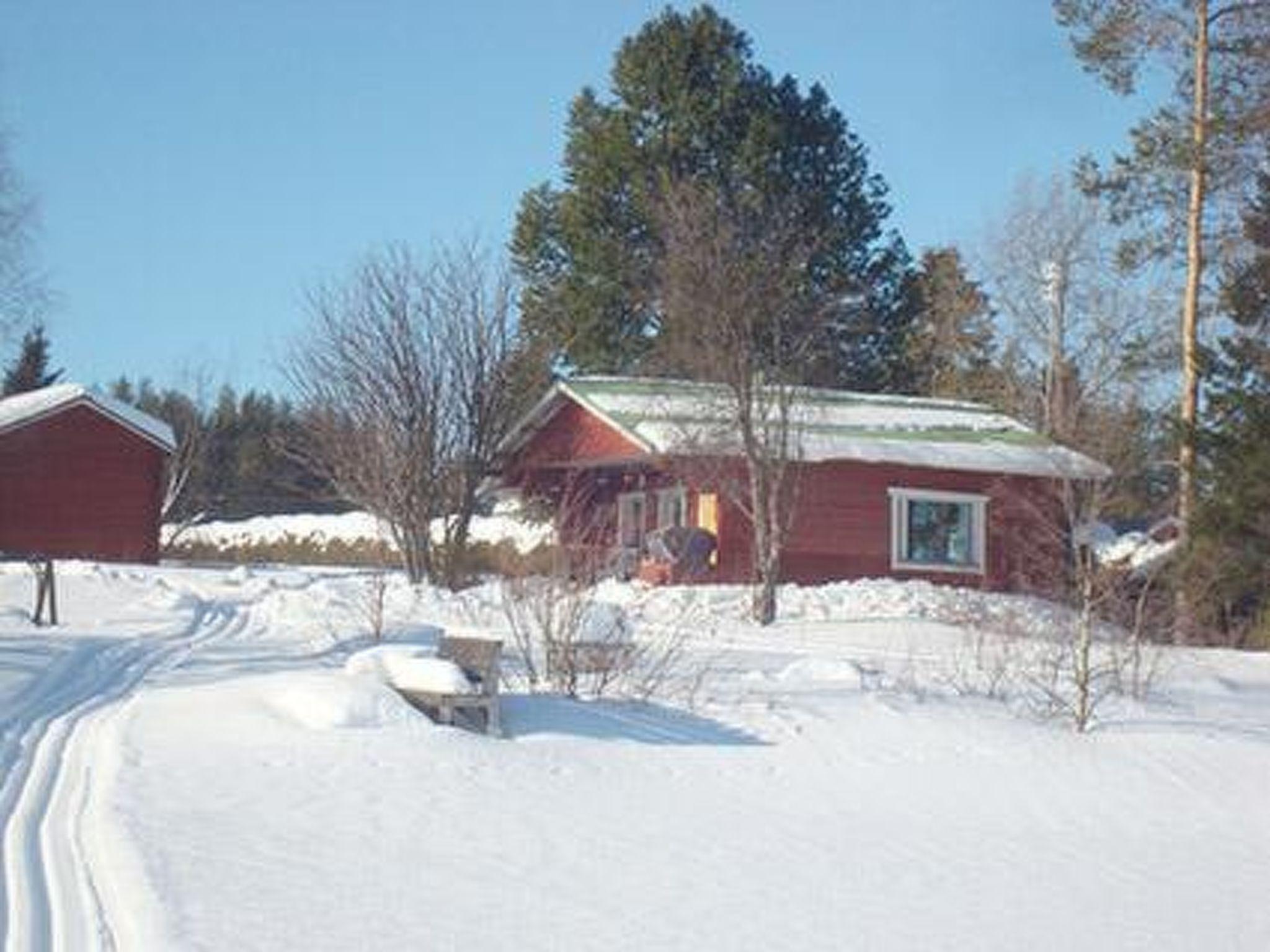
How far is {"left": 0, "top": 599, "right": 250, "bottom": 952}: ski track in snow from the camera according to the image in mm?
6141

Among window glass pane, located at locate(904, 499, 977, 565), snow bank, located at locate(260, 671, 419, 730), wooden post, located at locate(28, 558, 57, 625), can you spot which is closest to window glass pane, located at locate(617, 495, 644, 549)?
window glass pane, located at locate(904, 499, 977, 565)

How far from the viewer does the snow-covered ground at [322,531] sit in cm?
3716

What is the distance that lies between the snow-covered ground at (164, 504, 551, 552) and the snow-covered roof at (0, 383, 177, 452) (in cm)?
551

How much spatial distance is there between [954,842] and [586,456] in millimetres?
20975

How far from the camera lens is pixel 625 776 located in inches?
414

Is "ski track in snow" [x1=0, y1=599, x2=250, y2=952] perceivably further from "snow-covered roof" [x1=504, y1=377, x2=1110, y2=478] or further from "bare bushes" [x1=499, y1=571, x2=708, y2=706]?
"snow-covered roof" [x1=504, y1=377, x2=1110, y2=478]

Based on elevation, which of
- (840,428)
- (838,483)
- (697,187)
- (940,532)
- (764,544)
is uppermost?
(697,187)

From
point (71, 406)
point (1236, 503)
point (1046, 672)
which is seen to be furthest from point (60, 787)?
point (71, 406)

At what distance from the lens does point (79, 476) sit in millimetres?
33000

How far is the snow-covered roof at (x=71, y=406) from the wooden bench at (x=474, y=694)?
22.9m

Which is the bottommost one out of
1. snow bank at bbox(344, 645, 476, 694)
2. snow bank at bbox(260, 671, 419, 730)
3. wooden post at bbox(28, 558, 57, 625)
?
snow bank at bbox(260, 671, 419, 730)

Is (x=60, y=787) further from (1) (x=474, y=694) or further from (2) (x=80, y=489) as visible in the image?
(2) (x=80, y=489)

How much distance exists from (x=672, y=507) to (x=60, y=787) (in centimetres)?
2146

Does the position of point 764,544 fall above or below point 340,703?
above
